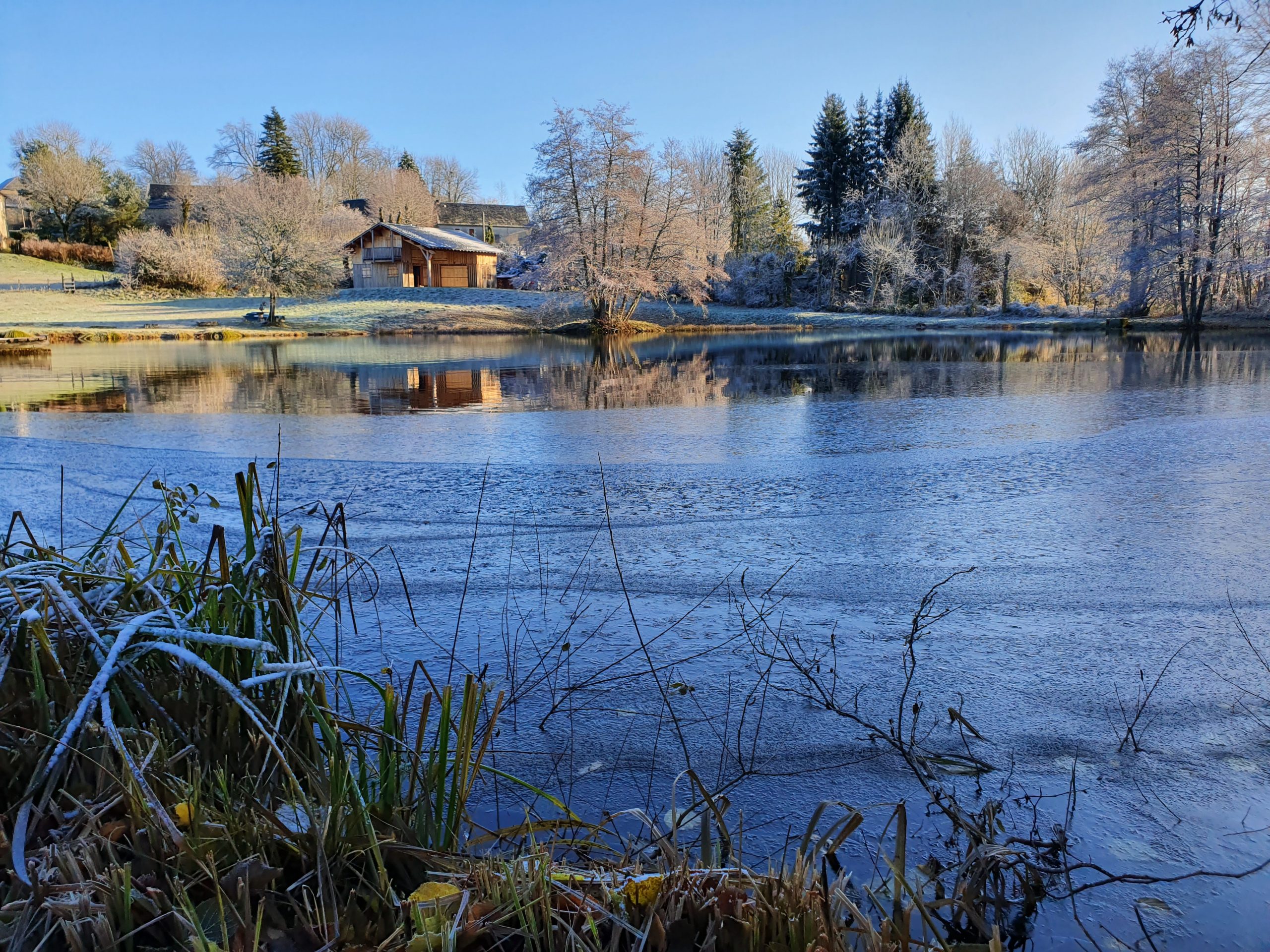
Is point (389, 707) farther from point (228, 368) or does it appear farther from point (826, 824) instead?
point (228, 368)

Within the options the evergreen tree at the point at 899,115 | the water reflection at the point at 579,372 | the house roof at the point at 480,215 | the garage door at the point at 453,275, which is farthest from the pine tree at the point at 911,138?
the house roof at the point at 480,215

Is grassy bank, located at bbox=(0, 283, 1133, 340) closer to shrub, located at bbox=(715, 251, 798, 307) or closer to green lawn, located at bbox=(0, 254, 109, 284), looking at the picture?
shrub, located at bbox=(715, 251, 798, 307)

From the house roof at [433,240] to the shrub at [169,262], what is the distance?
855 centimetres

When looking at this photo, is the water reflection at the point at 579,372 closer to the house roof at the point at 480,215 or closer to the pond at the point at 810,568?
the pond at the point at 810,568

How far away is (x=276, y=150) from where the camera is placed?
68.5 meters

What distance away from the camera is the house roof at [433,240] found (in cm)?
6159

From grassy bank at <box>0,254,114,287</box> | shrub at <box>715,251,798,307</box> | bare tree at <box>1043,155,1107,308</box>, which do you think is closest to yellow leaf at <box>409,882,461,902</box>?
bare tree at <box>1043,155,1107,308</box>

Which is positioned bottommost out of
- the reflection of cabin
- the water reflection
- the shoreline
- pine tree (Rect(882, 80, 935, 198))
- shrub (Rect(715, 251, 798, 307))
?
the water reflection

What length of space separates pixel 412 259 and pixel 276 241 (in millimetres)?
17059

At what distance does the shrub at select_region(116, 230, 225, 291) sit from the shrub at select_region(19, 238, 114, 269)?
975cm

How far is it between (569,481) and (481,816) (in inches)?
217

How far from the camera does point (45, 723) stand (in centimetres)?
244

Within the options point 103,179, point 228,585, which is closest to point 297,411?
point 228,585

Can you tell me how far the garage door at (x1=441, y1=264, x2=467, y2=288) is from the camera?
65562 millimetres
